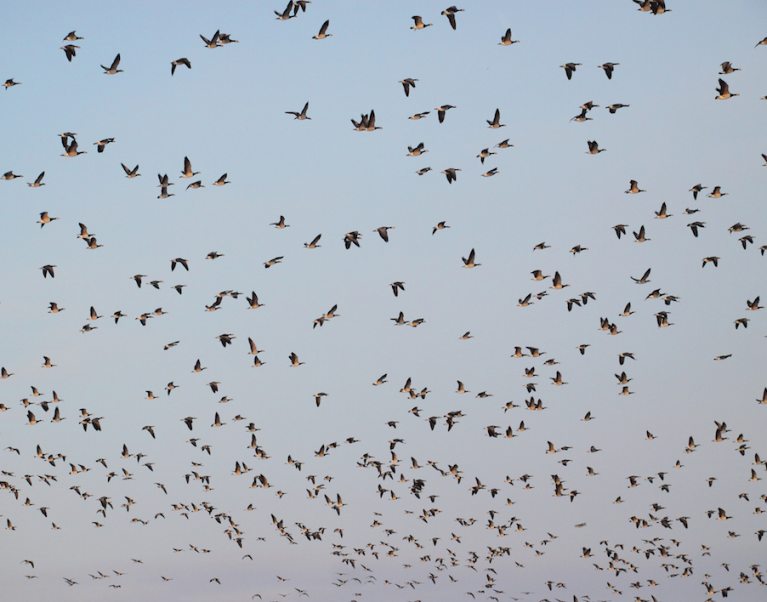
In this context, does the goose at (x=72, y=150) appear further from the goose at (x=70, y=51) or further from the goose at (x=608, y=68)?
the goose at (x=608, y=68)

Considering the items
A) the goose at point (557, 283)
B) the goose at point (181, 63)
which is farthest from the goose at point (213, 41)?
the goose at point (557, 283)

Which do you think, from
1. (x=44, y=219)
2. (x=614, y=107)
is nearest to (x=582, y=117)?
(x=614, y=107)

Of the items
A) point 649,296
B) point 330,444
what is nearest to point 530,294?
point 649,296

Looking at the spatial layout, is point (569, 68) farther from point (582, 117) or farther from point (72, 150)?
point (72, 150)

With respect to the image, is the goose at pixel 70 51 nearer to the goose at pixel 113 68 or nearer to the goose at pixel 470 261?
the goose at pixel 113 68

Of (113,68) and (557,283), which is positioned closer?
(113,68)

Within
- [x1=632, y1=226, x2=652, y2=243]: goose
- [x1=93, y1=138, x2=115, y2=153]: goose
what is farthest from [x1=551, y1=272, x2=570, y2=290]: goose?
[x1=93, y1=138, x2=115, y2=153]: goose

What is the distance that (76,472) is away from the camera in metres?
73.8

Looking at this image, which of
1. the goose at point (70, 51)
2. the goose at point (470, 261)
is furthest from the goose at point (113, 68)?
the goose at point (470, 261)

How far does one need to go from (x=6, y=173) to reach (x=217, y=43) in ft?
42.1

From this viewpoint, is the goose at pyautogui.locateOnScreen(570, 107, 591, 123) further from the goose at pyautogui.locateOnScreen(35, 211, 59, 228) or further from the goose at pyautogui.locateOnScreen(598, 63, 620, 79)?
the goose at pyautogui.locateOnScreen(35, 211, 59, 228)

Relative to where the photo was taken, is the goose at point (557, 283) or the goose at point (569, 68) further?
the goose at point (557, 283)

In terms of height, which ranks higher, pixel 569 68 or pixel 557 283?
pixel 569 68

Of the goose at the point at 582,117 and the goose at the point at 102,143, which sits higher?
the goose at the point at 582,117
